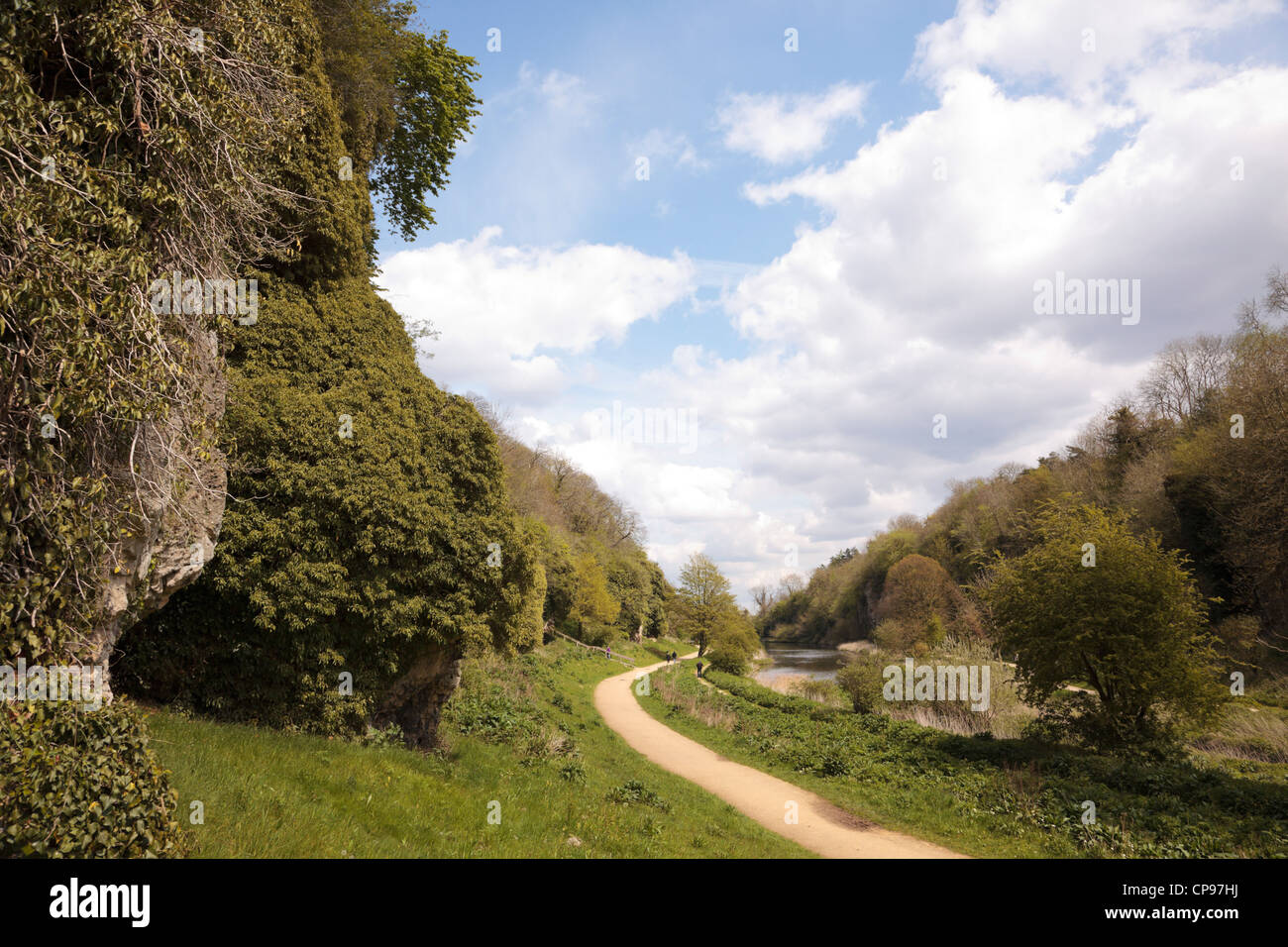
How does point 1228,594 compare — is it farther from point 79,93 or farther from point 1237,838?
point 79,93

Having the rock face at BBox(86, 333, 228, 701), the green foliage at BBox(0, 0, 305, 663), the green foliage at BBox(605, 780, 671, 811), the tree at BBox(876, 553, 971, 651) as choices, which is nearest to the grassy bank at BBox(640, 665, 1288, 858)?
A: the green foliage at BBox(605, 780, 671, 811)

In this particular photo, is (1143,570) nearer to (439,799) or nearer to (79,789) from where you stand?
(439,799)

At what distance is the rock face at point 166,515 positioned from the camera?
6.07 metres

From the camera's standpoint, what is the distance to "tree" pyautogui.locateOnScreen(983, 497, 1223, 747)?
14039mm

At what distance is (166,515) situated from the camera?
6699mm

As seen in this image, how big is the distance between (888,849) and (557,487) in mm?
56365

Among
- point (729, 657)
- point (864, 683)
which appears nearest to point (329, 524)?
point (864, 683)

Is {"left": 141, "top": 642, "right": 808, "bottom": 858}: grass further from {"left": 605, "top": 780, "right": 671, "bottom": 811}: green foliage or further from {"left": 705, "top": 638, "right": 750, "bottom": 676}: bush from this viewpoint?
{"left": 705, "top": 638, "right": 750, "bottom": 676}: bush

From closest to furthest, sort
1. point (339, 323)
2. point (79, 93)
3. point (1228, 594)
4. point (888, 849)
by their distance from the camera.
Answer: point (79, 93) < point (888, 849) < point (339, 323) < point (1228, 594)

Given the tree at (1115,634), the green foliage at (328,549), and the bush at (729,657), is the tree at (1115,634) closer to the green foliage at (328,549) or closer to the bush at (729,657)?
the green foliage at (328,549)

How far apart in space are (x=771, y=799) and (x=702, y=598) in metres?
32.1

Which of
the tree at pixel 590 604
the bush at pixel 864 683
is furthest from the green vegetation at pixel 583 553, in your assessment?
the bush at pixel 864 683
